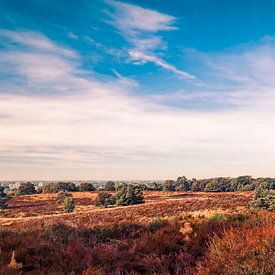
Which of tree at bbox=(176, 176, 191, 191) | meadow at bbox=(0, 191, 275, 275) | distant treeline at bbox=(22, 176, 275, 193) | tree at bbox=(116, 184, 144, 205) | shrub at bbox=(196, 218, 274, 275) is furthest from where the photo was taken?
tree at bbox=(176, 176, 191, 191)

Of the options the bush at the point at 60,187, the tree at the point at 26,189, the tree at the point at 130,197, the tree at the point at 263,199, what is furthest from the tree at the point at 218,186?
the tree at the point at 263,199

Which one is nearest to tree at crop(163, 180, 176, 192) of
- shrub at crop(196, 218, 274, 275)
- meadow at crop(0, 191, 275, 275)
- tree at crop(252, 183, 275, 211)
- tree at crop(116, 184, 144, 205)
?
tree at crop(116, 184, 144, 205)

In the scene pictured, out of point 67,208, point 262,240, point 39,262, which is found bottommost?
point 67,208

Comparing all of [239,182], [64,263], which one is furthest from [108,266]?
[239,182]

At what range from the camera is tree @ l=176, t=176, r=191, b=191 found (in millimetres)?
132200

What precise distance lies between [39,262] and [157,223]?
4847 mm

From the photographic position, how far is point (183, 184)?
447ft

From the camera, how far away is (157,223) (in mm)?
11305

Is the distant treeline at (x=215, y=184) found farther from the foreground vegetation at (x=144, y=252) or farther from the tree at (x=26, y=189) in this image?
the foreground vegetation at (x=144, y=252)

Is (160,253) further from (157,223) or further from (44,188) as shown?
(44,188)

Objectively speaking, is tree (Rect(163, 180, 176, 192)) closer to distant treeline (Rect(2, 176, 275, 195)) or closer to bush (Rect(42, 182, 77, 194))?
distant treeline (Rect(2, 176, 275, 195))

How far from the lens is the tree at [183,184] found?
13220 centimetres

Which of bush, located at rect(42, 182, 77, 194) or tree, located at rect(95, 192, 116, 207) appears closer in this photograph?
tree, located at rect(95, 192, 116, 207)

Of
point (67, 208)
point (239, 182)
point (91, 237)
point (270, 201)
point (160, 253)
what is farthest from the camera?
point (239, 182)
